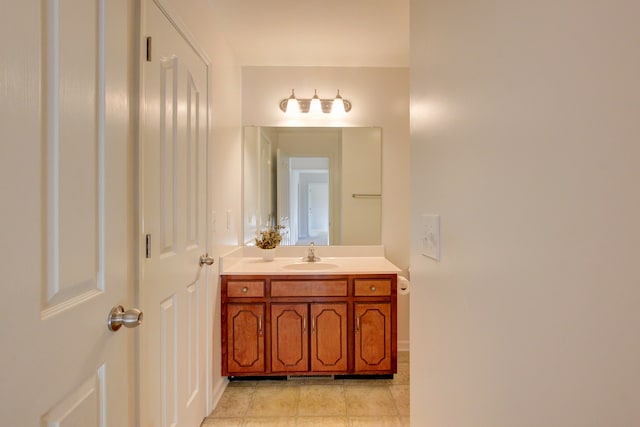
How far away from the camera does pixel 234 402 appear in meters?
2.19

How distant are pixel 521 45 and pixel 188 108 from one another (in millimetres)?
1514

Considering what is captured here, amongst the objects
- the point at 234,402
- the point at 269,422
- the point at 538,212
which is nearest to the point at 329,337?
the point at 269,422

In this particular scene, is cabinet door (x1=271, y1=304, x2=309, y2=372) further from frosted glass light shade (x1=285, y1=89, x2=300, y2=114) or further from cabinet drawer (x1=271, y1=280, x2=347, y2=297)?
frosted glass light shade (x1=285, y1=89, x2=300, y2=114)

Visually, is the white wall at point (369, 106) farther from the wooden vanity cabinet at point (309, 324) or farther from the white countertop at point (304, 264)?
the wooden vanity cabinet at point (309, 324)

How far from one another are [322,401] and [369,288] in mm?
785

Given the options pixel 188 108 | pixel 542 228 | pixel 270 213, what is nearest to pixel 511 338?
pixel 542 228

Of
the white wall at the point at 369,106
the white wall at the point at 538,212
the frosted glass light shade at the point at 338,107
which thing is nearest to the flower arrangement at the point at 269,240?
the white wall at the point at 369,106

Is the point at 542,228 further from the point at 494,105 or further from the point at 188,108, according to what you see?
the point at 188,108

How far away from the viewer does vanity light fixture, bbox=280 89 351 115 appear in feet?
9.50

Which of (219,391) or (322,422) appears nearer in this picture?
(322,422)

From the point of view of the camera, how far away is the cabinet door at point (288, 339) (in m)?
2.34

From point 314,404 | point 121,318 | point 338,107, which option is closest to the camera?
point 121,318

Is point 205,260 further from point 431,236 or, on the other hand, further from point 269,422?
point 431,236

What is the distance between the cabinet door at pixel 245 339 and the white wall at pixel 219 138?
0.30 ft
